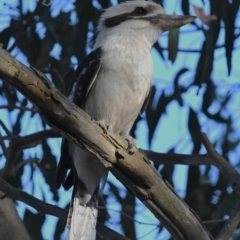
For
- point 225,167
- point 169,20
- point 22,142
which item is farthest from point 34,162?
point 225,167

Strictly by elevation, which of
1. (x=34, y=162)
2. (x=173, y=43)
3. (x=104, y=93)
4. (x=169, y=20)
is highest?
(x=173, y=43)

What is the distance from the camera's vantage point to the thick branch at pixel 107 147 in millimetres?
2168

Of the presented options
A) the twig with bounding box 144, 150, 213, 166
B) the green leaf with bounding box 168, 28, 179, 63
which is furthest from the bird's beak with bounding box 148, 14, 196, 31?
the twig with bounding box 144, 150, 213, 166

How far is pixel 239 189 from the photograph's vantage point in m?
2.95

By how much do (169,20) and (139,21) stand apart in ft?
0.38

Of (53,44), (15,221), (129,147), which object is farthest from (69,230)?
(53,44)

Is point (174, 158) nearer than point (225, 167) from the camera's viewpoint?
No

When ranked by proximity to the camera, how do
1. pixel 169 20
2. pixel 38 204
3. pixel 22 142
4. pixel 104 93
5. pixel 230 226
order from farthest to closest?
pixel 22 142, pixel 169 20, pixel 104 93, pixel 38 204, pixel 230 226

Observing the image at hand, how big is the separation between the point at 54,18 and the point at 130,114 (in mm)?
861

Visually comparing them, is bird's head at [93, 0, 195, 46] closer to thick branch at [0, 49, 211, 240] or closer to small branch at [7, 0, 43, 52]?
small branch at [7, 0, 43, 52]

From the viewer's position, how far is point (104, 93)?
3.05m

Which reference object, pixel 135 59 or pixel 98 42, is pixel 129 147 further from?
pixel 98 42

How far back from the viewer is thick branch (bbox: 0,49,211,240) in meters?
2.17

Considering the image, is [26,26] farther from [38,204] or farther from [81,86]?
[38,204]
